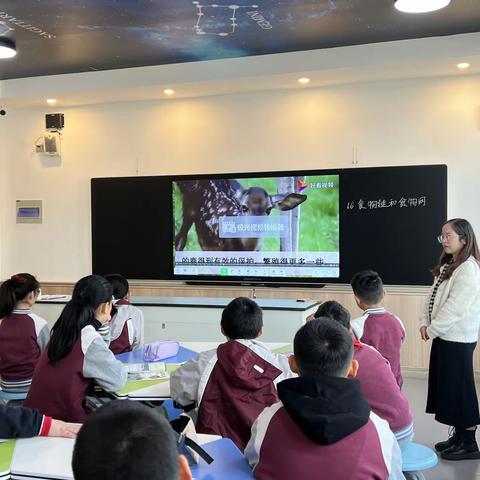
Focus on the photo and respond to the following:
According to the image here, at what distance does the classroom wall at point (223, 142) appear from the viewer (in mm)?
5137

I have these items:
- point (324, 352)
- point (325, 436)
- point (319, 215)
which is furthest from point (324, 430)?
point (319, 215)

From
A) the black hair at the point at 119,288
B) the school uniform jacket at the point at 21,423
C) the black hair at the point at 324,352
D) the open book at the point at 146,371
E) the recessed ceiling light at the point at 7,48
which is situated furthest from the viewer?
the recessed ceiling light at the point at 7,48

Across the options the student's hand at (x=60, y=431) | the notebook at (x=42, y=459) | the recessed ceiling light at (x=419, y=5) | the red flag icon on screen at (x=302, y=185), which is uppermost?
the recessed ceiling light at (x=419, y=5)

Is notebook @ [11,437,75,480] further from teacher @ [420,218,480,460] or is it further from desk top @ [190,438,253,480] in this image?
teacher @ [420,218,480,460]

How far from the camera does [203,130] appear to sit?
5.86 m

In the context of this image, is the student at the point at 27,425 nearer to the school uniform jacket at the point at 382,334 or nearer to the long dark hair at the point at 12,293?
the long dark hair at the point at 12,293

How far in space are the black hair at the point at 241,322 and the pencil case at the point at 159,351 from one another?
87cm

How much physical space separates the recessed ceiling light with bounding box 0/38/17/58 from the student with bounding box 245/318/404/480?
14.6 feet

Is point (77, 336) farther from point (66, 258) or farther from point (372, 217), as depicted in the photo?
point (66, 258)

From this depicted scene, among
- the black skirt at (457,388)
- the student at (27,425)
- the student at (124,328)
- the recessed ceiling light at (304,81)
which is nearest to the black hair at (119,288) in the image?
the student at (124,328)

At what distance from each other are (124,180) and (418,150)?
10.4 feet

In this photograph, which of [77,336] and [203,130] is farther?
[203,130]

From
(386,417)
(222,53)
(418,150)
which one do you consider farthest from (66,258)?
(386,417)

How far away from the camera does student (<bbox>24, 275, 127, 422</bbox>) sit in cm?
215
